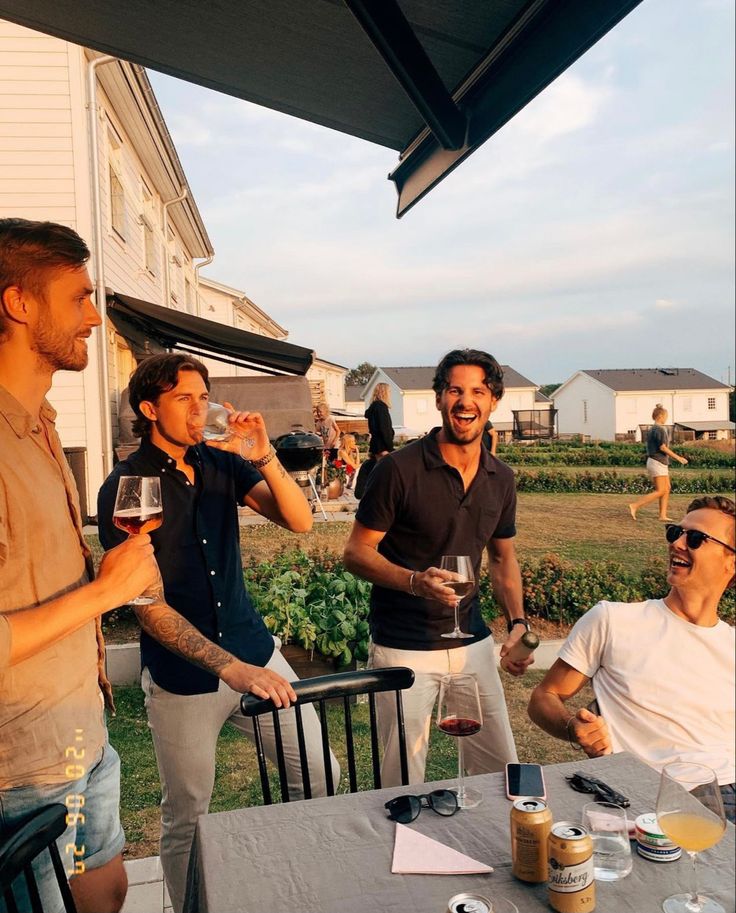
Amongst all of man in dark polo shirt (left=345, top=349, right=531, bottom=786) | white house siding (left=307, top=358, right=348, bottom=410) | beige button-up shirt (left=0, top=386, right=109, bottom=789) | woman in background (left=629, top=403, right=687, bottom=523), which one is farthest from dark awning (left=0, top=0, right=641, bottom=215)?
white house siding (left=307, top=358, right=348, bottom=410)

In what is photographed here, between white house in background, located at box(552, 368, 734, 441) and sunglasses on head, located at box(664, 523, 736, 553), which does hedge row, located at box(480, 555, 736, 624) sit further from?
white house in background, located at box(552, 368, 734, 441)

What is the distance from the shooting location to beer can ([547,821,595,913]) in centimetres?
125

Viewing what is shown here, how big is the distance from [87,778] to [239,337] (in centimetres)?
795

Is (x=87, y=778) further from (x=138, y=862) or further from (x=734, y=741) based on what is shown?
(x=734, y=741)

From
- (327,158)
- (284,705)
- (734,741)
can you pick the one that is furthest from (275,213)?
(734,741)

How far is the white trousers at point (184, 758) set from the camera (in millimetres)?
2252

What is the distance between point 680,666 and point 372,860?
1153 mm

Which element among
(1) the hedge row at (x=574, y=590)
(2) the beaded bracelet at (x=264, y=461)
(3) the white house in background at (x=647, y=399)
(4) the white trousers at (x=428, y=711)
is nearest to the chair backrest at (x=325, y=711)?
(4) the white trousers at (x=428, y=711)

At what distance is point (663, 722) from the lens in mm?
2133

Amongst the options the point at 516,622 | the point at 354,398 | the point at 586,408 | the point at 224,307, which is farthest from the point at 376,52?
the point at 354,398

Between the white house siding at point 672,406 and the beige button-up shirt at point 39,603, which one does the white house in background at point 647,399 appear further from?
→ the beige button-up shirt at point 39,603

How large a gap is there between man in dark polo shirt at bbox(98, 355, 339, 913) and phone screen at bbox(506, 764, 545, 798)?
841mm

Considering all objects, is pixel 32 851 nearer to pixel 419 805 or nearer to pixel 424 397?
pixel 419 805

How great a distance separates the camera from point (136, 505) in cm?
185
